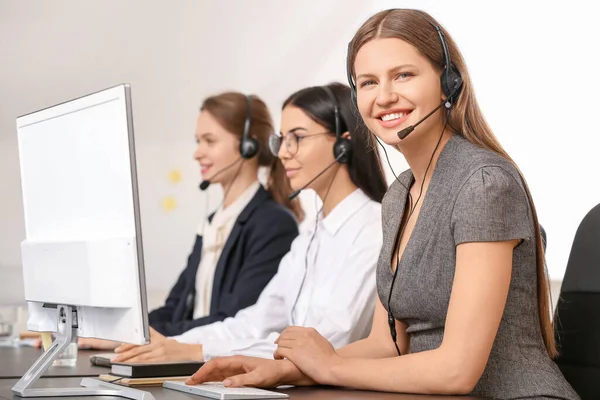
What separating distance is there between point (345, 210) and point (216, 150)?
906mm

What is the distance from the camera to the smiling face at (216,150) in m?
3.14

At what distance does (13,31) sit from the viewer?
3928 mm

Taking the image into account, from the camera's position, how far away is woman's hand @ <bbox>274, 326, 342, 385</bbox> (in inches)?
57.5

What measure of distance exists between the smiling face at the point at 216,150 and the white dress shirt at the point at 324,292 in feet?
2.18

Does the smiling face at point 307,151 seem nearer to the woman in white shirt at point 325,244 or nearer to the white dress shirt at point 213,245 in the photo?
the woman in white shirt at point 325,244

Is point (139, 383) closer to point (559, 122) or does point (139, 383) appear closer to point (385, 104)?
point (385, 104)

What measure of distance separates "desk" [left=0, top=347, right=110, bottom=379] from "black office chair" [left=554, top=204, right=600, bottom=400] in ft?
3.09

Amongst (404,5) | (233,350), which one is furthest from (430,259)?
(404,5)

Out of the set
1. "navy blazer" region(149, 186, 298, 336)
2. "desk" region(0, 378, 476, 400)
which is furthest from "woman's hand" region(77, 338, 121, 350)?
"desk" region(0, 378, 476, 400)

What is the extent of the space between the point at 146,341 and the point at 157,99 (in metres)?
2.87

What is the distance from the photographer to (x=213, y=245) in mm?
3139

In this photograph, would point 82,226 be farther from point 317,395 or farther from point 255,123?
point 255,123

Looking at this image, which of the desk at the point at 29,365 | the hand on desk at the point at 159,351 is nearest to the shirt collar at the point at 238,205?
the desk at the point at 29,365

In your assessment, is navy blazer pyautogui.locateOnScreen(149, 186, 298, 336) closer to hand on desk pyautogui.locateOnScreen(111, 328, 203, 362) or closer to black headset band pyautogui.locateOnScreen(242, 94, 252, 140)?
black headset band pyautogui.locateOnScreen(242, 94, 252, 140)
